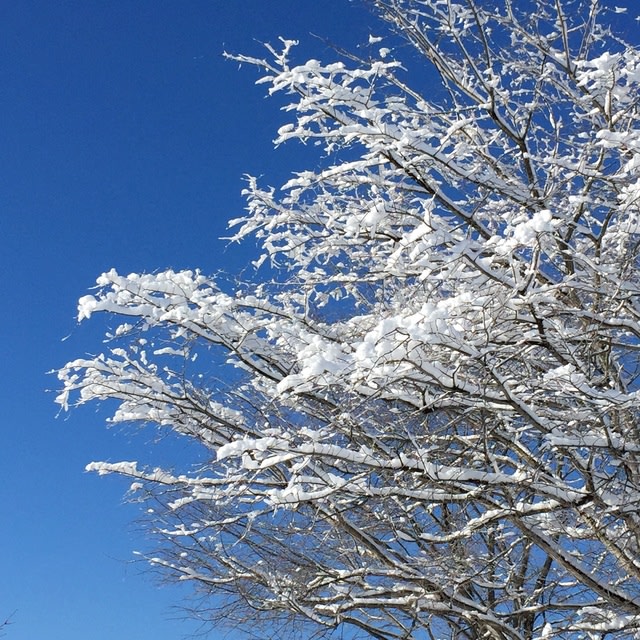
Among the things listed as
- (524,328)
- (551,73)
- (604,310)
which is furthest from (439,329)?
(551,73)

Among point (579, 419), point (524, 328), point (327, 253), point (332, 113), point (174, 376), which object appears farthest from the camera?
point (327, 253)

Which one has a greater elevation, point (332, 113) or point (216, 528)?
point (332, 113)

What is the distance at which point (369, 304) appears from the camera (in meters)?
7.59

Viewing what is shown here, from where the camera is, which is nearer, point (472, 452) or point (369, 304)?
point (472, 452)

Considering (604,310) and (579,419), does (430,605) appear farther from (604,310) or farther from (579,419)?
(604,310)

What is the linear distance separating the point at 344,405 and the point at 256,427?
5.16ft

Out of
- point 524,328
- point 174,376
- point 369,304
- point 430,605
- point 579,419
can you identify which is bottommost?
point 430,605

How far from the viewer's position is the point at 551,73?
287 inches

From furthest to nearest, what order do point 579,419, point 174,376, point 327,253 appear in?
1. point 327,253
2. point 174,376
3. point 579,419

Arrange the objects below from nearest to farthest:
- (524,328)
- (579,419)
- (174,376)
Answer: (579,419), (524,328), (174,376)

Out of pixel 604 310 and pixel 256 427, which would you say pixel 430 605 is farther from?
pixel 604 310

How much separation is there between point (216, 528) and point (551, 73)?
17.4 ft

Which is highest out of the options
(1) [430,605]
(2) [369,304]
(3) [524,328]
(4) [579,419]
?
(2) [369,304]

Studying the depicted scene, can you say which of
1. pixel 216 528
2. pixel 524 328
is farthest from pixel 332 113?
pixel 216 528
